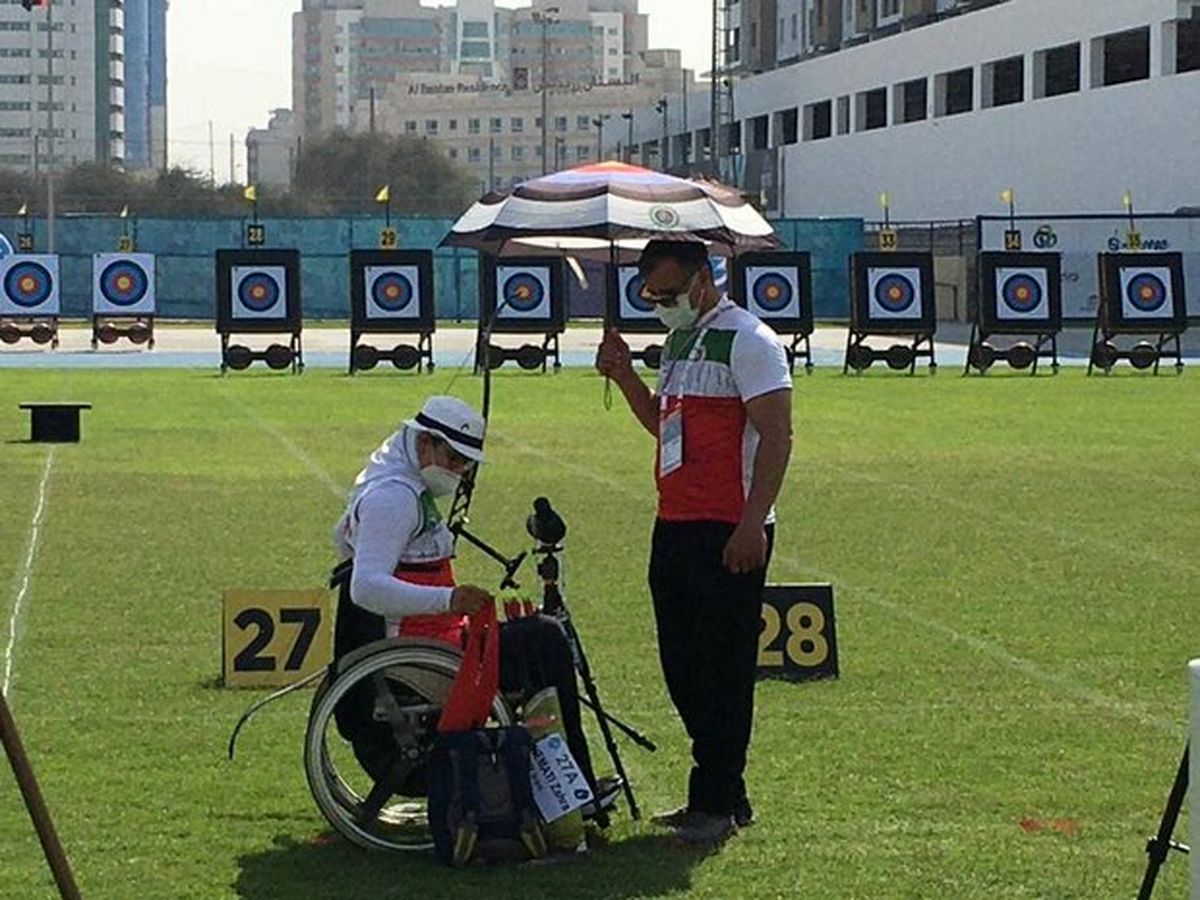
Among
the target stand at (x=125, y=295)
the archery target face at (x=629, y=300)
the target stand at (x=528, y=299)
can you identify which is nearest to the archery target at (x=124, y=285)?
the target stand at (x=125, y=295)

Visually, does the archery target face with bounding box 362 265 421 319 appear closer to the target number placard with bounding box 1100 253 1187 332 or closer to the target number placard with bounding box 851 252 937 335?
the target number placard with bounding box 851 252 937 335

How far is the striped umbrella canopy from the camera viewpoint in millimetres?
9508

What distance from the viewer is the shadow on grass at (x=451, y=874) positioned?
21.3 feet

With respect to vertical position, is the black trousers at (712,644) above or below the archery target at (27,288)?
below

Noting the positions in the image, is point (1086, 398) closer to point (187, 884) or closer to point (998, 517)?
point (998, 517)

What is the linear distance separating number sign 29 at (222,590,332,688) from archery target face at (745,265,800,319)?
93.3 feet

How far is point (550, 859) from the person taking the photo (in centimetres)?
679

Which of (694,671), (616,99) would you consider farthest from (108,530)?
(616,99)

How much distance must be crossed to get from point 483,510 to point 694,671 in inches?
345

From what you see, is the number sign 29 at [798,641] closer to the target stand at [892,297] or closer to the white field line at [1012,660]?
the white field line at [1012,660]

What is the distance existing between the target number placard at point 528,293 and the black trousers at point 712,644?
28731mm

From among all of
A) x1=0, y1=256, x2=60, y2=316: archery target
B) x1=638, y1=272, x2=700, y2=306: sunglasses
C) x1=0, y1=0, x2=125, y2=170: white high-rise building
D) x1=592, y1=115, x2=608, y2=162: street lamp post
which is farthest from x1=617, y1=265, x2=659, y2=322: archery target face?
x1=0, y1=0, x2=125, y2=170: white high-rise building

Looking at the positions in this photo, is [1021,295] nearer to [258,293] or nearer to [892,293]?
[892,293]

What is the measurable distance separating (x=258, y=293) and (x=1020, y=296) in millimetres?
11128
